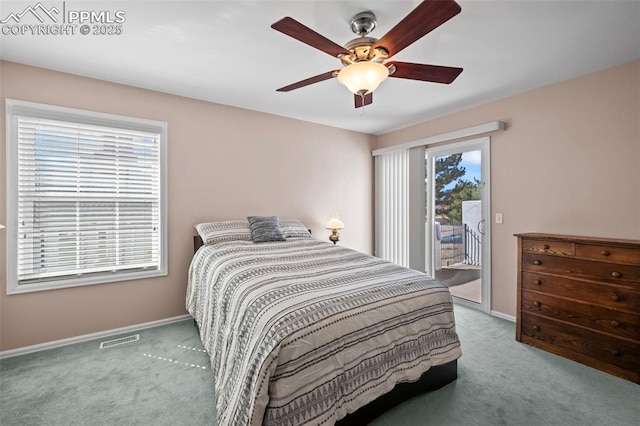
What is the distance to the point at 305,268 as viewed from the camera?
215 centimetres

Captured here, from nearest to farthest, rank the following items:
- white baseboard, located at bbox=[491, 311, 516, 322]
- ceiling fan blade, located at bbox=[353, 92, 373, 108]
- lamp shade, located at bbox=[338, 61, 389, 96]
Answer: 1. lamp shade, located at bbox=[338, 61, 389, 96]
2. ceiling fan blade, located at bbox=[353, 92, 373, 108]
3. white baseboard, located at bbox=[491, 311, 516, 322]

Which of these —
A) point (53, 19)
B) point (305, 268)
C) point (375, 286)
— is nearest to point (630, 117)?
point (375, 286)

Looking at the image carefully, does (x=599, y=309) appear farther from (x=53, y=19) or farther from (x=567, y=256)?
(x=53, y=19)

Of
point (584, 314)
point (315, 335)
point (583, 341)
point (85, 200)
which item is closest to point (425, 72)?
point (315, 335)

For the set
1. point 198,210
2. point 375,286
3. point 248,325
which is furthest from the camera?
point 198,210

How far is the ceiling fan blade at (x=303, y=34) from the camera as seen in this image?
4.55ft

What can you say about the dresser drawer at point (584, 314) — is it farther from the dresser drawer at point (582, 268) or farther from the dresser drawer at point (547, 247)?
the dresser drawer at point (547, 247)

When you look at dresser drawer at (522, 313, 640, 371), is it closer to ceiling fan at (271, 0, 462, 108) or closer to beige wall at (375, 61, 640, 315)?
beige wall at (375, 61, 640, 315)

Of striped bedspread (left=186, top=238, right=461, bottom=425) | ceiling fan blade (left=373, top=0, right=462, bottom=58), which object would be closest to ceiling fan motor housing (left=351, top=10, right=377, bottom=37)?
ceiling fan blade (left=373, top=0, right=462, bottom=58)

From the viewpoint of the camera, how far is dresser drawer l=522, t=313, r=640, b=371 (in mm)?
2115

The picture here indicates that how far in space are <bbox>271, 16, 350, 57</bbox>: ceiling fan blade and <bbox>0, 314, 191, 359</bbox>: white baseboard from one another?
10.1 feet

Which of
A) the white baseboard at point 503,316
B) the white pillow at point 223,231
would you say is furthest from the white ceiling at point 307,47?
the white baseboard at point 503,316

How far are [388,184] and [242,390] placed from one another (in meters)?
3.91

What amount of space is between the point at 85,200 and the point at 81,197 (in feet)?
0.13
